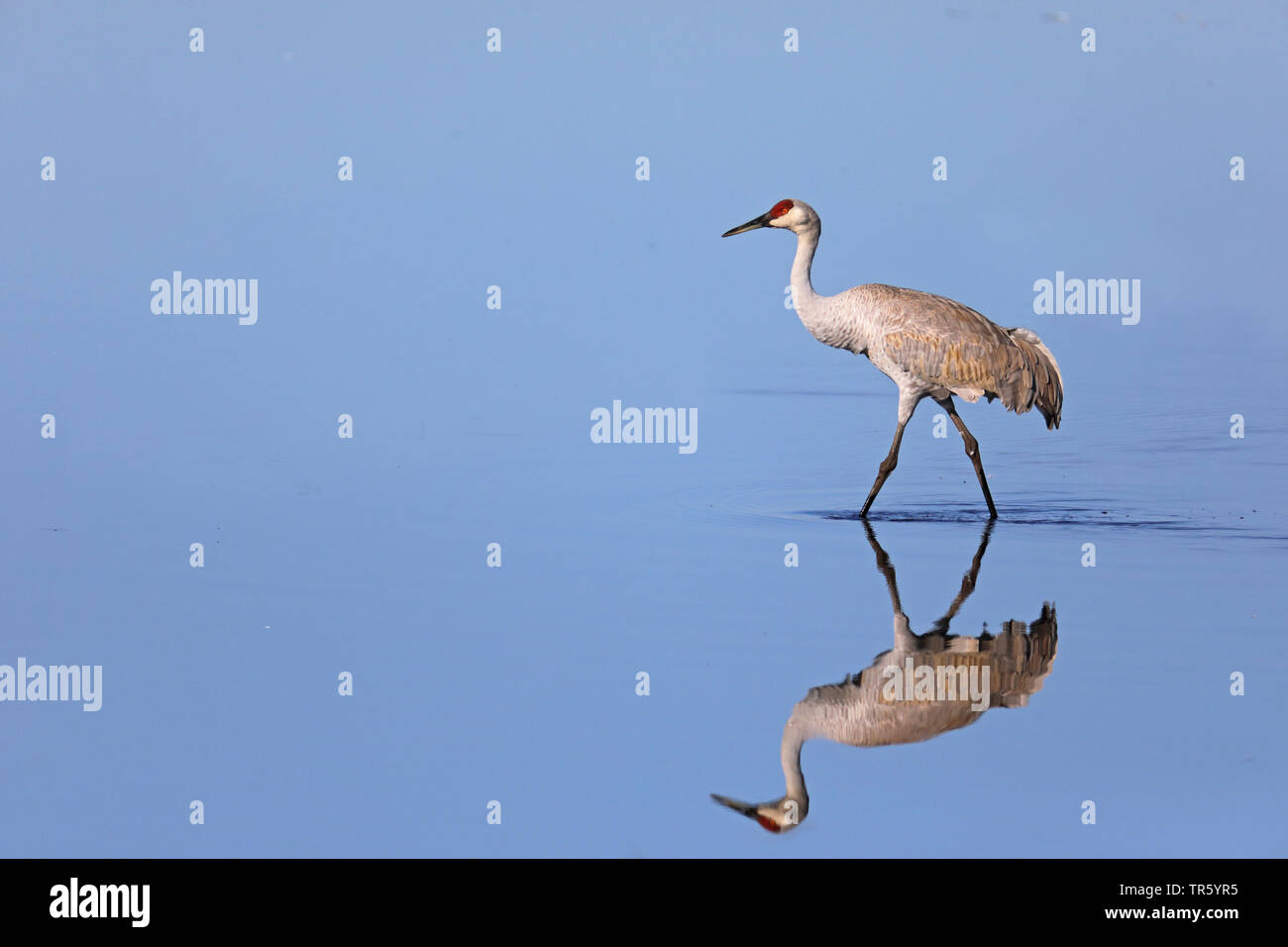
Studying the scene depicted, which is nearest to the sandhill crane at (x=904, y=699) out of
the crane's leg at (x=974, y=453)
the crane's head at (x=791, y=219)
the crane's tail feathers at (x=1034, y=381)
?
the crane's leg at (x=974, y=453)

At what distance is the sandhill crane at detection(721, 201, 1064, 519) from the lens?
12.0 metres

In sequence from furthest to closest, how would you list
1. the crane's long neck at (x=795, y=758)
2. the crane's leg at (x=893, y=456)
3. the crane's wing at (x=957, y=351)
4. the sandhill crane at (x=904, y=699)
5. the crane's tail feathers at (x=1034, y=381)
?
the crane's tail feathers at (x=1034, y=381) → the crane's wing at (x=957, y=351) → the crane's leg at (x=893, y=456) → the sandhill crane at (x=904, y=699) → the crane's long neck at (x=795, y=758)

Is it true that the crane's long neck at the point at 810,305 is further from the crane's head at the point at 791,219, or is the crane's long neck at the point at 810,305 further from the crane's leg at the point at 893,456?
the crane's leg at the point at 893,456

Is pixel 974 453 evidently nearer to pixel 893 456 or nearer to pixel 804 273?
pixel 893 456

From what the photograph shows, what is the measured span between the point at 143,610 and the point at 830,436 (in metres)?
6.55

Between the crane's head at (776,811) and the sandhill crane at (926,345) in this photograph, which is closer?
the crane's head at (776,811)

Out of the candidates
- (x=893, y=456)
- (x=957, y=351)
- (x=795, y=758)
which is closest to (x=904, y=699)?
(x=795, y=758)

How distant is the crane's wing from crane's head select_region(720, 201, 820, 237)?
0.63 metres

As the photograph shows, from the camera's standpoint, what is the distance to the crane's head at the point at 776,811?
6578mm

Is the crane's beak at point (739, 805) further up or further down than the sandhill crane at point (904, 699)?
further down

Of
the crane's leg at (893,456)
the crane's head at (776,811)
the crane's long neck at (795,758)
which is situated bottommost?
the crane's head at (776,811)

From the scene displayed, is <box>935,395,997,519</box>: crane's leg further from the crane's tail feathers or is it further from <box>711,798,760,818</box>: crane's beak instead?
<box>711,798,760,818</box>: crane's beak

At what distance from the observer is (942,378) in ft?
39.5

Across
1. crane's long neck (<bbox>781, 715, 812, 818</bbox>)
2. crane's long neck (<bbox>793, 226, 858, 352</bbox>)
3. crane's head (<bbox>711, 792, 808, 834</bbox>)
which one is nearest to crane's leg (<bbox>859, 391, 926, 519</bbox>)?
crane's long neck (<bbox>793, 226, 858, 352</bbox>)
